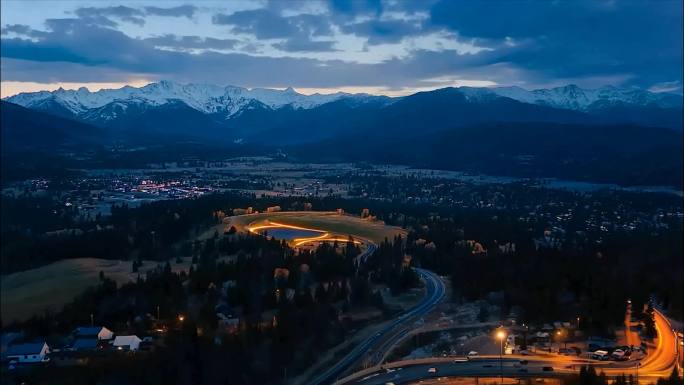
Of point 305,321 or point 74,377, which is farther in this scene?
point 305,321

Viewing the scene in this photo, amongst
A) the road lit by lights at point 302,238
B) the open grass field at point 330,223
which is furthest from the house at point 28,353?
the open grass field at point 330,223

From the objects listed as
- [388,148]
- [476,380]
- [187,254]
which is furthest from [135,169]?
[476,380]

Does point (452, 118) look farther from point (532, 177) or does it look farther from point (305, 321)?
point (305, 321)

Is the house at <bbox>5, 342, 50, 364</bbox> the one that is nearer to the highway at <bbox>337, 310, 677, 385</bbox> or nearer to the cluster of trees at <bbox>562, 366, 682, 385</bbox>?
the highway at <bbox>337, 310, 677, 385</bbox>

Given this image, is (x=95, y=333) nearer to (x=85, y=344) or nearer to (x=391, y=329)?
(x=85, y=344)

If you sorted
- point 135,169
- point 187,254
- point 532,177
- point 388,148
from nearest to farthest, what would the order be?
1. point 187,254
2. point 532,177
3. point 135,169
4. point 388,148

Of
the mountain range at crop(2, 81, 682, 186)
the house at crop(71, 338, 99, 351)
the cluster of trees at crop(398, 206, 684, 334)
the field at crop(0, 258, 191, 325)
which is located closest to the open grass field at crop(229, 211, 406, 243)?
the cluster of trees at crop(398, 206, 684, 334)
